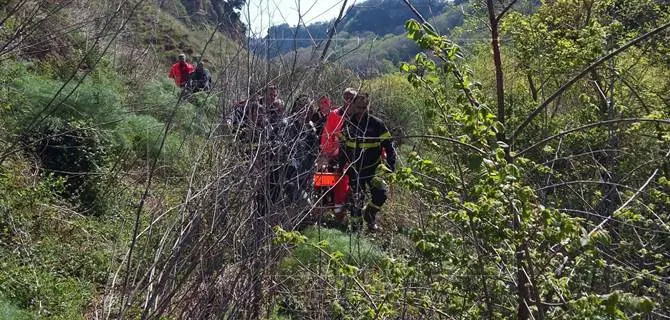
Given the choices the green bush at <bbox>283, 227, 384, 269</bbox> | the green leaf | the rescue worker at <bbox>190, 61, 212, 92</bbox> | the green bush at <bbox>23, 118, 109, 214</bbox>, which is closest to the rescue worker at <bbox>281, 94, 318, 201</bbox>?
the rescue worker at <bbox>190, 61, 212, 92</bbox>

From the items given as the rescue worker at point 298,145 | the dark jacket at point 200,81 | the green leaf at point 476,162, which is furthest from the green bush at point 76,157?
the green leaf at point 476,162


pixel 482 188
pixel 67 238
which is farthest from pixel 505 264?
pixel 67 238

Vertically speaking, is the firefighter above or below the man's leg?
above

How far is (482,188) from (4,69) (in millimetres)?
6773

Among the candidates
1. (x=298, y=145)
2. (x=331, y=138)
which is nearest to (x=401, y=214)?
(x=331, y=138)

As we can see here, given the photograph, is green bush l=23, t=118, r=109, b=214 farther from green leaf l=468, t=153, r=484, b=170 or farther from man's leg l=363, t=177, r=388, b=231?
green leaf l=468, t=153, r=484, b=170

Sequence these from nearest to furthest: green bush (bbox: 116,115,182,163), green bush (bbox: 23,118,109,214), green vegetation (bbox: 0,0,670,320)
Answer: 1. green vegetation (bbox: 0,0,670,320)
2. green bush (bbox: 23,118,109,214)
3. green bush (bbox: 116,115,182,163)

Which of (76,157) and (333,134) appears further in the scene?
(76,157)

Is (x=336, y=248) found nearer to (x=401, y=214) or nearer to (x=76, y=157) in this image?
(x=401, y=214)

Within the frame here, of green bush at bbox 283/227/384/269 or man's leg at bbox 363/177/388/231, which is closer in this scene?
green bush at bbox 283/227/384/269

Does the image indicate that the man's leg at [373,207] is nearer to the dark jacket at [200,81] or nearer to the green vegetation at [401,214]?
the green vegetation at [401,214]

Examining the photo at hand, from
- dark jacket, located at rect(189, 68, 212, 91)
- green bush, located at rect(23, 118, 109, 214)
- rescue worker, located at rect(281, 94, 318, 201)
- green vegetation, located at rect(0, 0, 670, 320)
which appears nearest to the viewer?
green vegetation, located at rect(0, 0, 670, 320)

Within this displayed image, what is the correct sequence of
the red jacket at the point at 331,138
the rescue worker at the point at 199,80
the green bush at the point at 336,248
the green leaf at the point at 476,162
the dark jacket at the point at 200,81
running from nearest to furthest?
the green leaf at the point at 476,162
the red jacket at the point at 331,138
the rescue worker at the point at 199,80
the dark jacket at the point at 200,81
the green bush at the point at 336,248

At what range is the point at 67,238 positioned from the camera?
6.09 metres
